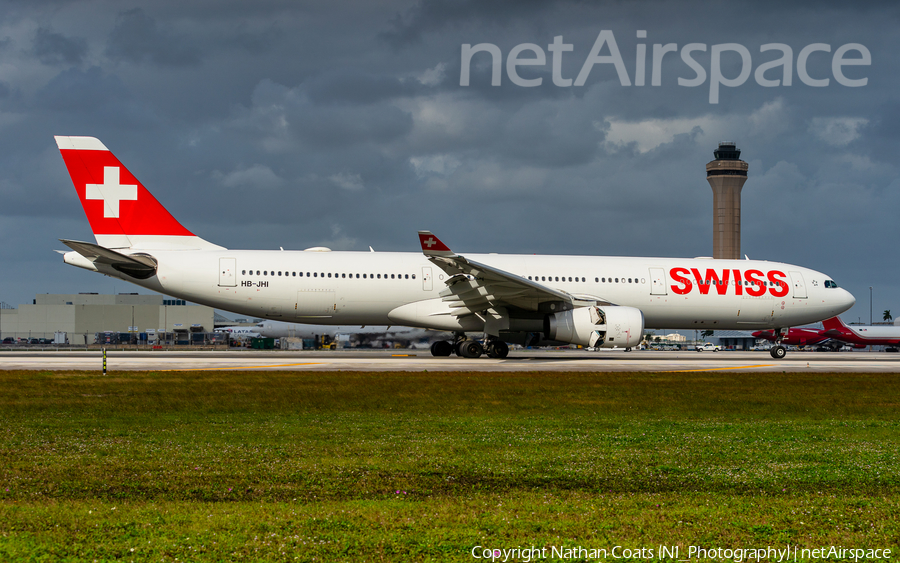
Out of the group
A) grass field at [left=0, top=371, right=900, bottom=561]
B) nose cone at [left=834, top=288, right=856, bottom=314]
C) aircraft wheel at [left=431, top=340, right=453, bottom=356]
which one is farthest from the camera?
nose cone at [left=834, top=288, right=856, bottom=314]

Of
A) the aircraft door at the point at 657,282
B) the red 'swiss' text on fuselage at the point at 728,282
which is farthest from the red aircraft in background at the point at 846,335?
the aircraft door at the point at 657,282

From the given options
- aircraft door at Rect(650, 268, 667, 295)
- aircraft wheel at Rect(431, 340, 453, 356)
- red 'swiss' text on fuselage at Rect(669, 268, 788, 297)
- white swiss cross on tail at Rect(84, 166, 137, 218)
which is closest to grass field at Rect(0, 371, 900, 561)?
white swiss cross on tail at Rect(84, 166, 137, 218)

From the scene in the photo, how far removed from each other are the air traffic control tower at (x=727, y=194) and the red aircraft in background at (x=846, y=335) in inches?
3314

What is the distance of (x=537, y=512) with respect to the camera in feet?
17.6

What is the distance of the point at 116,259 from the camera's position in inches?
967

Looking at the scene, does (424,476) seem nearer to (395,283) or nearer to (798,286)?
(395,283)

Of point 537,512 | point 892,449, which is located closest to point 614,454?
point 537,512

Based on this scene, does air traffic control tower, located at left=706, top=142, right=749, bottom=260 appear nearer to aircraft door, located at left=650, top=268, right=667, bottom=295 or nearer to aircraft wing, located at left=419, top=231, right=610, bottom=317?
aircraft door, located at left=650, top=268, right=667, bottom=295

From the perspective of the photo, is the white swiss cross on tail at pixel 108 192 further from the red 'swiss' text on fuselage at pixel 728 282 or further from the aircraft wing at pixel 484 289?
the red 'swiss' text on fuselage at pixel 728 282

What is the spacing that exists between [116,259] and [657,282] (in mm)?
19073

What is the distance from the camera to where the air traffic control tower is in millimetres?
158312

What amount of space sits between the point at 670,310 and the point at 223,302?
16.5 metres

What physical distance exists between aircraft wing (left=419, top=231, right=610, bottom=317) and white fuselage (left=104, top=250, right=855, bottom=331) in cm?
96

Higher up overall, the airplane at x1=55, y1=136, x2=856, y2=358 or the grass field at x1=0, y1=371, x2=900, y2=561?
the airplane at x1=55, y1=136, x2=856, y2=358
